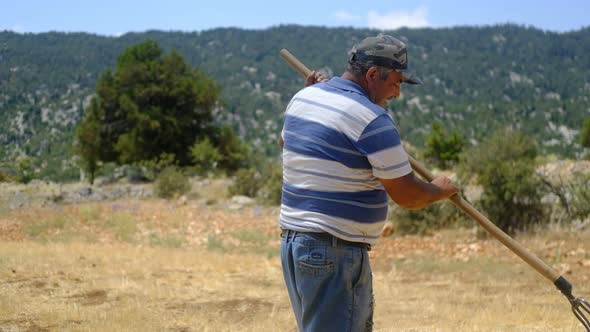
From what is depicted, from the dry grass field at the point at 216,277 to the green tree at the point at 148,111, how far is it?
12.1m

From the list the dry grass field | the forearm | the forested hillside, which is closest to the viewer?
the forearm

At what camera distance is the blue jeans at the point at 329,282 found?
2527 mm

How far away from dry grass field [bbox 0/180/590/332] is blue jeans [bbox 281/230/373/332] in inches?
93.2

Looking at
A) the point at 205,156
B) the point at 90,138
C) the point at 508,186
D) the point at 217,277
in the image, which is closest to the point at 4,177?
the point at 205,156

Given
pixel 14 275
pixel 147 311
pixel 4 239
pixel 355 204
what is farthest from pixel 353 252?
pixel 4 239

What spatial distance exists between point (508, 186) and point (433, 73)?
288ft

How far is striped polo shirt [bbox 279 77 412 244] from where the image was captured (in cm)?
250

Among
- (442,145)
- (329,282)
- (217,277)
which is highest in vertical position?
(329,282)

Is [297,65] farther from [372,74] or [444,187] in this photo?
[444,187]

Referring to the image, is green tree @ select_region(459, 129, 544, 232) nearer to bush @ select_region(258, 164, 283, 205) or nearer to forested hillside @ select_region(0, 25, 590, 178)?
bush @ select_region(258, 164, 283, 205)

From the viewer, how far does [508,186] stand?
9.97 metres

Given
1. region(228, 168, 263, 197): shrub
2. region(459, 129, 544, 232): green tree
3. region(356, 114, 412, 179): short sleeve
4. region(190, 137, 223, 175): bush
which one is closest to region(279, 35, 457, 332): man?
region(356, 114, 412, 179): short sleeve

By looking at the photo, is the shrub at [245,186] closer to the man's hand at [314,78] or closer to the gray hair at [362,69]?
the man's hand at [314,78]

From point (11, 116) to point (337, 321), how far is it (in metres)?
11.0
